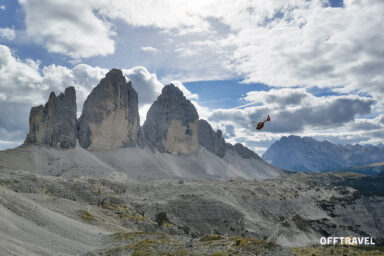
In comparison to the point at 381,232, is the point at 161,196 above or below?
above

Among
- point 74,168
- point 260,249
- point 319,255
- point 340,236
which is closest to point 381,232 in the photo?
point 340,236

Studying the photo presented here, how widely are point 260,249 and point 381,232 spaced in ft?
322

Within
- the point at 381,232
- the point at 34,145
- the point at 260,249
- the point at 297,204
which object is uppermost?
the point at 34,145

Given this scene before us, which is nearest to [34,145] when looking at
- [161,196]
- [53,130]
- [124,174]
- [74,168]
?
[53,130]

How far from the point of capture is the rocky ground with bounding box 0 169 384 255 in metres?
33.9

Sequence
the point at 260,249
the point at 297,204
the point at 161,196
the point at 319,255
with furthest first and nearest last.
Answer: the point at 297,204 < the point at 161,196 < the point at 319,255 < the point at 260,249

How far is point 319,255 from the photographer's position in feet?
215

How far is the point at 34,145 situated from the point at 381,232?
185546 millimetres

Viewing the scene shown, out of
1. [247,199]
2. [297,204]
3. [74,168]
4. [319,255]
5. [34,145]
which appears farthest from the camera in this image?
[34,145]

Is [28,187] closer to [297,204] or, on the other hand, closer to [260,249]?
[260,249]

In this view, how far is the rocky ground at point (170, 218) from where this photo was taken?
33875 millimetres

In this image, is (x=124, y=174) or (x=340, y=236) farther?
(x=124, y=174)

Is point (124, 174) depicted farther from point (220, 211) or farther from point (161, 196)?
point (220, 211)

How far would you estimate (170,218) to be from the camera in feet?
257
